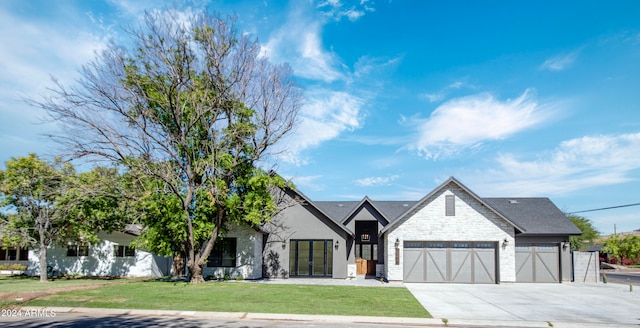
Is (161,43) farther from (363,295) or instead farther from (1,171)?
(363,295)

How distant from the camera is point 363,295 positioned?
16.6 m

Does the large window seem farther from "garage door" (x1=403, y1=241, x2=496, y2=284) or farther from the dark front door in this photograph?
"garage door" (x1=403, y1=241, x2=496, y2=284)

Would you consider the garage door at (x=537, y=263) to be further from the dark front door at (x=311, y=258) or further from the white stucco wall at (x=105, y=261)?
the white stucco wall at (x=105, y=261)

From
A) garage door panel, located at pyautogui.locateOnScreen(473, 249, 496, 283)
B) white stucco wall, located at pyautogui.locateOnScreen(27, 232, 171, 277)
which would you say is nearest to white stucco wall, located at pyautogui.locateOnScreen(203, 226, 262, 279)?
white stucco wall, located at pyautogui.locateOnScreen(27, 232, 171, 277)

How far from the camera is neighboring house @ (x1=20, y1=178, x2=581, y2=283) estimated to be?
23516mm

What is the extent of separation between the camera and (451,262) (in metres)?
23.6

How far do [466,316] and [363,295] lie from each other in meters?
4.89

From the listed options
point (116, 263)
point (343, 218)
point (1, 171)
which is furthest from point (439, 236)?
point (1, 171)

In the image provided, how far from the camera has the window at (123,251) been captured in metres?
26.8

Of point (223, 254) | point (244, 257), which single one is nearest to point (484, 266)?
point (244, 257)

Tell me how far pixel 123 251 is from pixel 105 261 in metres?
1.28

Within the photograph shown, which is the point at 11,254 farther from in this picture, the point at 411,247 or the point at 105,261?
the point at 411,247

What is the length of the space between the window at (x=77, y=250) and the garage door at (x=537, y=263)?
87.6ft

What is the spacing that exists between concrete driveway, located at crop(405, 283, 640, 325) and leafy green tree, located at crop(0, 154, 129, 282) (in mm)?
17214
